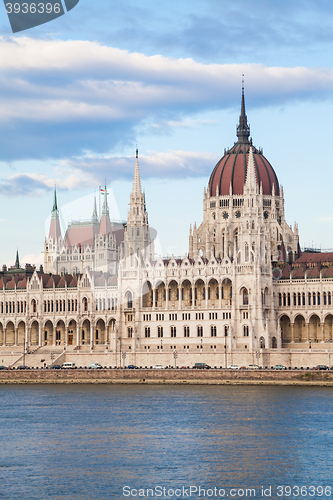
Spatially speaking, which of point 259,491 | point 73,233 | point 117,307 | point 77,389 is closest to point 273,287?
point 117,307

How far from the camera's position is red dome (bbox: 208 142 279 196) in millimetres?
164500

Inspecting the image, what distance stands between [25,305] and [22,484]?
354 feet

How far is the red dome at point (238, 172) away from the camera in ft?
540

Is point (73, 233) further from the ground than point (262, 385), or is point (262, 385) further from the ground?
point (73, 233)

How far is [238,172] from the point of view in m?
166

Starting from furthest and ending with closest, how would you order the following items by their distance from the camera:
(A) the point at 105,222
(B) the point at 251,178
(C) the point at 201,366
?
(A) the point at 105,222 → (B) the point at 251,178 → (C) the point at 201,366

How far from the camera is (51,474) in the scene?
205ft

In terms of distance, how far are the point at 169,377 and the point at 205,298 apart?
2238 cm

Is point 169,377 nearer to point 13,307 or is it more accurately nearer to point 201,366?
point 201,366

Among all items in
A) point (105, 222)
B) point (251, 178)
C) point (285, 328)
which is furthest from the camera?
point (105, 222)

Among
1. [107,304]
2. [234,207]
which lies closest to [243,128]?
[234,207]

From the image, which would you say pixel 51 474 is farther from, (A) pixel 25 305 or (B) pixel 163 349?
(A) pixel 25 305

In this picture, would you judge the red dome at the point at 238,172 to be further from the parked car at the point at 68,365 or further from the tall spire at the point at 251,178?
the parked car at the point at 68,365

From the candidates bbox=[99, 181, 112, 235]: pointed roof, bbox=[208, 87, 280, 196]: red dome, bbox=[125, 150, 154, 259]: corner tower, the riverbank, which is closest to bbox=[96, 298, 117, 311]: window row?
bbox=[125, 150, 154, 259]: corner tower
